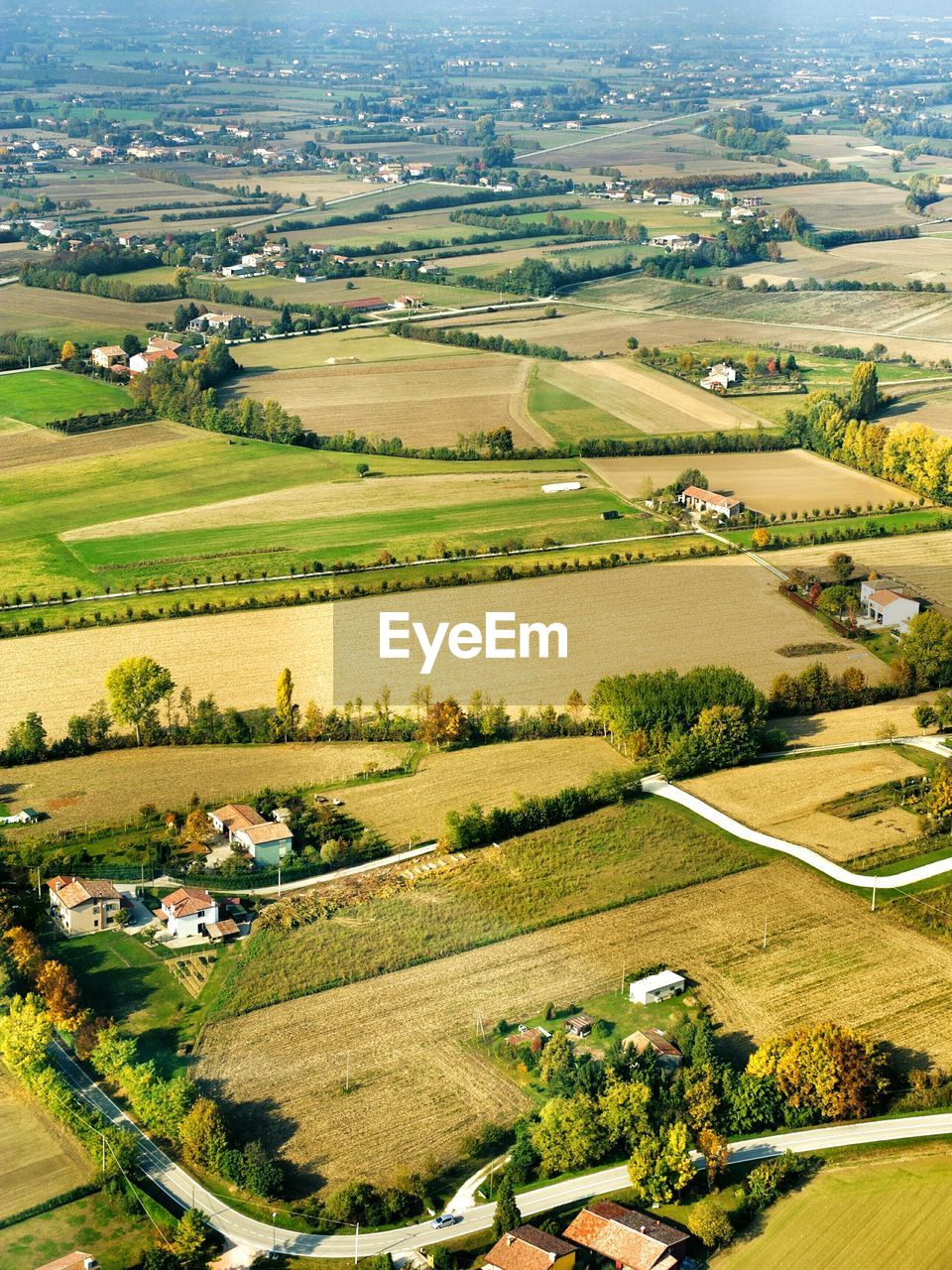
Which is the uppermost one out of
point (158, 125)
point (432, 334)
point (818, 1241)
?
point (158, 125)

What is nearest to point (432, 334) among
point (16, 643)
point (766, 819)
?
point (16, 643)

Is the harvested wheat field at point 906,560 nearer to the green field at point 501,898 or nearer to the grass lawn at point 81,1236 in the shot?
the green field at point 501,898

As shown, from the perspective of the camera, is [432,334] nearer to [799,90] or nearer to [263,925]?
[263,925]

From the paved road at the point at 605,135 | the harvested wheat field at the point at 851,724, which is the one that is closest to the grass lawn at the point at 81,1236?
the harvested wheat field at the point at 851,724

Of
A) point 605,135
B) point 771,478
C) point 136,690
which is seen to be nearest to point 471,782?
point 136,690

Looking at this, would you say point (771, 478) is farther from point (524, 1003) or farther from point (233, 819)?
point (524, 1003)
